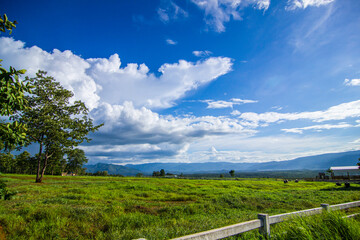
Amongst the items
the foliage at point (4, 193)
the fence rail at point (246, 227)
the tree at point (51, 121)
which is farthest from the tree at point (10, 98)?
the tree at point (51, 121)

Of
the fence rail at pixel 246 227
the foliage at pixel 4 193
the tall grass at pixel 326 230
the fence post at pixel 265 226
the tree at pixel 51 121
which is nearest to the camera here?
the fence rail at pixel 246 227

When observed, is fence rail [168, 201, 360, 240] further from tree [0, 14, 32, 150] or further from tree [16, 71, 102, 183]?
tree [16, 71, 102, 183]

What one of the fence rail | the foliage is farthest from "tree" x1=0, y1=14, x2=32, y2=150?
the fence rail

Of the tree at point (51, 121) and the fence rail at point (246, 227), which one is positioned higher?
the tree at point (51, 121)

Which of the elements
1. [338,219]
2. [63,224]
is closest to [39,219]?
[63,224]

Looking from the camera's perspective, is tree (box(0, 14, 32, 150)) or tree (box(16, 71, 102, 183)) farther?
tree (box(16, 71, 102, 183))

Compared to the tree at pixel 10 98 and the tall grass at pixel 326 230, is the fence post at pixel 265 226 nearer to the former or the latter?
the tall grass at pixel 326 230

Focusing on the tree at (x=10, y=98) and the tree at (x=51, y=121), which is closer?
the tree at (x=10, y=98)

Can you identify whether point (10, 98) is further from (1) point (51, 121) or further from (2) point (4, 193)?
(1) point (51, 121)

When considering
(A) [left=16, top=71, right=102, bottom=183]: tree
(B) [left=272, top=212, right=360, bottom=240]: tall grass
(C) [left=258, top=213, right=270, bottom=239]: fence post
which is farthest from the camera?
(A) [left=16, top=71, right=102, bottom=183]: tree

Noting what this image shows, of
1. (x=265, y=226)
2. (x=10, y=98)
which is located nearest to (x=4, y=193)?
(x=10, y=98)

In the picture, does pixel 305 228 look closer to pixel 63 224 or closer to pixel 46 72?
pixel 63 224

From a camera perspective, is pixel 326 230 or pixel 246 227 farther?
pixel 246 227

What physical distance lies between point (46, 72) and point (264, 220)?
135ft
